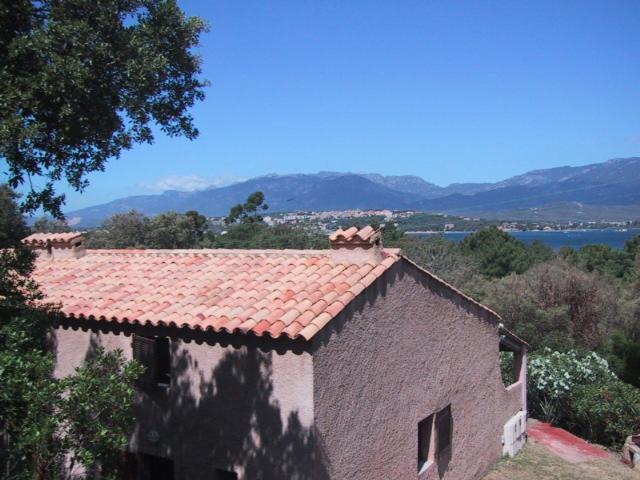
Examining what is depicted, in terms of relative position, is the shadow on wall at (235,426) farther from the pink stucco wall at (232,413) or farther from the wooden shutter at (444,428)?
the wooden shutter at (444,428)

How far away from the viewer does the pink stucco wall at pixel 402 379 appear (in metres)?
8.61

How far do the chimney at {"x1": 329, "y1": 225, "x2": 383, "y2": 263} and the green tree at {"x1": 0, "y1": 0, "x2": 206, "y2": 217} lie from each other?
3.60m

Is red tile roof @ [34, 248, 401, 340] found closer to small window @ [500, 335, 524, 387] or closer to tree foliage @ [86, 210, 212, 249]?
small window @ [500, 335, 524, 387]

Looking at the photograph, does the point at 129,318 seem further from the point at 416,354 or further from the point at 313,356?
the point at 416,354

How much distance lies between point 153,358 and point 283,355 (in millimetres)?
2433

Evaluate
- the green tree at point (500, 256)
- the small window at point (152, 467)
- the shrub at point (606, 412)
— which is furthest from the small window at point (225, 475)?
the green tree at point (500, 256)

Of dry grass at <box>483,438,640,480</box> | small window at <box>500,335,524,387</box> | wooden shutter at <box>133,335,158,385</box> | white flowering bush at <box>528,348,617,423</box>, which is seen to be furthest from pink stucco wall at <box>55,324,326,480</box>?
white flowering bush at <box>528,348,617,423</box>

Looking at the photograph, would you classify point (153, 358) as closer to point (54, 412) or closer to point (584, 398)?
point (54, 412)

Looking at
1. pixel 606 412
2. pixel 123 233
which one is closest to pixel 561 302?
pixel 606 412

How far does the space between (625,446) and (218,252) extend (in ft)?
40.8

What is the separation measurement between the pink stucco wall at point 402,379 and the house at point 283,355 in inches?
1.3

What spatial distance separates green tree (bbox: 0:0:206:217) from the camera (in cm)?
672

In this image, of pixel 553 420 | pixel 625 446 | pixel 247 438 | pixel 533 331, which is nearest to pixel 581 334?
pixel 533 331

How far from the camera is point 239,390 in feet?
28.5
